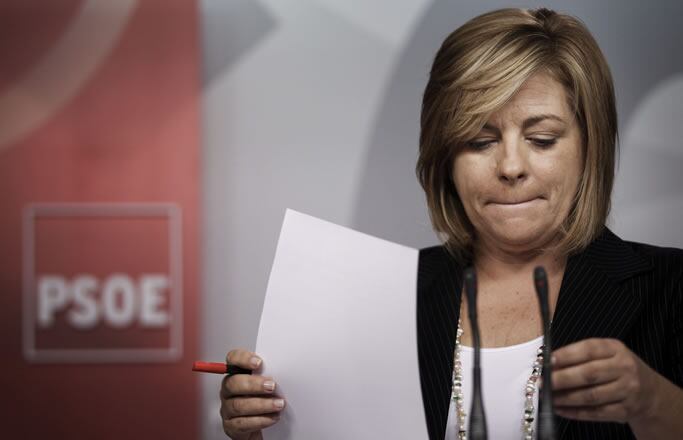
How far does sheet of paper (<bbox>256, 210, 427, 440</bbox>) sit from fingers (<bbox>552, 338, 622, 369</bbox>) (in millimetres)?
216

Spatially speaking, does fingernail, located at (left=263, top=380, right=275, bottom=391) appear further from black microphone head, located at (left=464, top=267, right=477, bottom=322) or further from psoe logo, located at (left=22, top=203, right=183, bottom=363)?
psoe logo, located at (left=22, top=203, right=183, bottom=363)

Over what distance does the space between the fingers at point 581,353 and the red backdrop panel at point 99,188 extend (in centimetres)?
209

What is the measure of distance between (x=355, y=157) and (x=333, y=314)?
1.82 meters

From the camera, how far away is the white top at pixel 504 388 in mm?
1374

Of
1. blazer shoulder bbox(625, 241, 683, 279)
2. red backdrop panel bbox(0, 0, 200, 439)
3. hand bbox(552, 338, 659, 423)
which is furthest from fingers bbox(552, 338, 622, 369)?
red backdrop panel bbox(0, 0, 200, 439)

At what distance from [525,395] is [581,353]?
44 centimetres

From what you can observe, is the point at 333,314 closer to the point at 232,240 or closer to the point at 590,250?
the point at 590,250

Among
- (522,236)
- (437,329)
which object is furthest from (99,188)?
(522,236)

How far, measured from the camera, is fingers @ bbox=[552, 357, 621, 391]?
37.4 inches

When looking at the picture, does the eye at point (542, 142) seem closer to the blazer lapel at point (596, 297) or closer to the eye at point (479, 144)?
the eye at point (479, 144)

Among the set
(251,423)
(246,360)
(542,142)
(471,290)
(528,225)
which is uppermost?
(542,142)

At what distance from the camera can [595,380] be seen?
0.96m

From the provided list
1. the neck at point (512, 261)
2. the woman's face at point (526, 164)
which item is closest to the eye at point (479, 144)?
the woman's face at point (526, 164)

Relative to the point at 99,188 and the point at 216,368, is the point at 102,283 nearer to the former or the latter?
the point at 99,188
